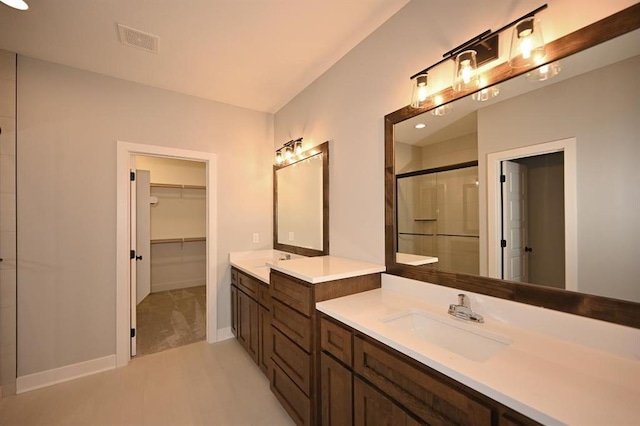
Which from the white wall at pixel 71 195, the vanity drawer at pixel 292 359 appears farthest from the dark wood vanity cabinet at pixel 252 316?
the white wall at pixel 71 195

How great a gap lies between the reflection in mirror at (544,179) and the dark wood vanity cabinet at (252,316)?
132 centimetres

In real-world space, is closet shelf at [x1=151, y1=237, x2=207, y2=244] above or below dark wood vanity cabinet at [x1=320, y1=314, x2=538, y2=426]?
above

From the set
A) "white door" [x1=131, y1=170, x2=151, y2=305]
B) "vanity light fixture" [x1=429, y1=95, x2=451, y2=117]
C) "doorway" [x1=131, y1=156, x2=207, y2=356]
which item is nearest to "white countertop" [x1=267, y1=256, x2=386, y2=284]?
"vanity light fixture" [x1=429, y1=95, x2=451, y2=117]

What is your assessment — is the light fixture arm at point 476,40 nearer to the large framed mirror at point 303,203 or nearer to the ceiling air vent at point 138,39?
the large framed mirror at point 303,203

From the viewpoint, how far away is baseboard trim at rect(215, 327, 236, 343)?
3.01 m

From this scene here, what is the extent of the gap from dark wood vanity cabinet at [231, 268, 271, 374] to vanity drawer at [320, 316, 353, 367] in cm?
73

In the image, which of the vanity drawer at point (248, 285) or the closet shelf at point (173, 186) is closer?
the vanity drawer at point (248, 285)

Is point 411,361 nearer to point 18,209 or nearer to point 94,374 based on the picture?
point 94,374

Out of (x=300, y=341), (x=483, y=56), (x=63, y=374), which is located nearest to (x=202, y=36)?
(x=483, y=56)

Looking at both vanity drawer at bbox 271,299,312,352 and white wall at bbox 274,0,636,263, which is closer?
white wall at bbox 274,0,636,263

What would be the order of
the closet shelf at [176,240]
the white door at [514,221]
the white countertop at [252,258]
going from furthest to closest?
the closet shelf at [176,240] → the white countertop at [252,258] → the white door at [514,221]

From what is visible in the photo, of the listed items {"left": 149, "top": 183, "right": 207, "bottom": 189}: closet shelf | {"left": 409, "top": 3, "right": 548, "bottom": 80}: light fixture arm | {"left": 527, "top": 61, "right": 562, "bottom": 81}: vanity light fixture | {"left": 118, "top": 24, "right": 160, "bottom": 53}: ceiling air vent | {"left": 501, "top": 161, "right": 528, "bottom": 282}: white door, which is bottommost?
{"left": 501, "top": 161, "right": 528, "bottom": 282}: white door

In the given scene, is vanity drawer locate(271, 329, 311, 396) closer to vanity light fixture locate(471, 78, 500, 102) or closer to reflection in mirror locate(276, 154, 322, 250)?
reflection in mirror locate(276, 154, 322, 250)

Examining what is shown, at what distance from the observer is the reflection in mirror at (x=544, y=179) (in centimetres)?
96
